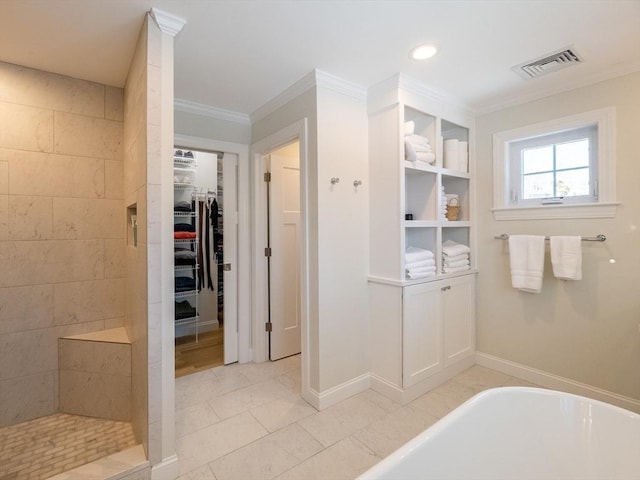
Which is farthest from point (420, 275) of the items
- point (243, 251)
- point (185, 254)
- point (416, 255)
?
point (185, 254)

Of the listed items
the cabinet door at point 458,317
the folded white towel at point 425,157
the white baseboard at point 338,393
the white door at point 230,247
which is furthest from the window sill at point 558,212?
the white door at point 230,247

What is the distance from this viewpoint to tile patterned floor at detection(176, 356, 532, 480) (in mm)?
1697

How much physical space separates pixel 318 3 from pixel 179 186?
2.95 meters

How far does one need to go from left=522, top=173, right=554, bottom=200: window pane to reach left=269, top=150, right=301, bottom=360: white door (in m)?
2.06

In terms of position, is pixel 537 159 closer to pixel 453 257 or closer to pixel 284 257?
pixel 453 257

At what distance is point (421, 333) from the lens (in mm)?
2385

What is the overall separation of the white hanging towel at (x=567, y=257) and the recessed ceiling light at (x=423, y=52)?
1.61 metres

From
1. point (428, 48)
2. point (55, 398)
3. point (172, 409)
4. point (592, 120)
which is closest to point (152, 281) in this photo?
point (172, 409)

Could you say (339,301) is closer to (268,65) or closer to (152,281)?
(152,281)

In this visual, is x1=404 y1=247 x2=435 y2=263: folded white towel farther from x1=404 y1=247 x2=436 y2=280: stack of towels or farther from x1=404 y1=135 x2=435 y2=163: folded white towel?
x1=404 y1=135 x2=435 y2=163: folded white towel

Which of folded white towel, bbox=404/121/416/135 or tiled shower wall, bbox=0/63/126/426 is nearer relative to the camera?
tiled shower wall, bbox=0/63/126/426

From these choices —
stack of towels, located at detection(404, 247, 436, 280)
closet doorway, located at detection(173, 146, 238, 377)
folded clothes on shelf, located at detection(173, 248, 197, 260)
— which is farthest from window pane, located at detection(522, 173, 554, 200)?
folded clothes on shelf, located at detection(173, 248, 197, 260)

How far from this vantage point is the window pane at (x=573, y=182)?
7.74 ft

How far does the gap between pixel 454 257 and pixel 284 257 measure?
158 cm
